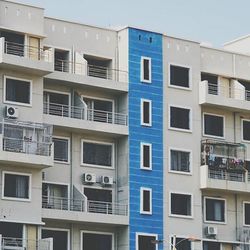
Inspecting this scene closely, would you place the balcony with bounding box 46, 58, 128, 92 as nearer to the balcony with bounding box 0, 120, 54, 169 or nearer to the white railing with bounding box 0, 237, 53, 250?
the balcony with bounding box 0, 120, 54, 169

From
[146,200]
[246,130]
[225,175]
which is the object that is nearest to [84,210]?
[146,200]

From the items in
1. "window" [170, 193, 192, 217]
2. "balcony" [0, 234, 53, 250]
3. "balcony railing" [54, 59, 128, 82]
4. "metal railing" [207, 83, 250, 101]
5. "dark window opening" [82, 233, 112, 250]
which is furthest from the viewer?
"metal railing" [207, 83, 250, 101]

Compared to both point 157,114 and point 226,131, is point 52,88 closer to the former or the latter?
point 157,114

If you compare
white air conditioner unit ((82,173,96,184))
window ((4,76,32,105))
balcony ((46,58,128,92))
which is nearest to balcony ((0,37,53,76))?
window ((4,76,32,105))

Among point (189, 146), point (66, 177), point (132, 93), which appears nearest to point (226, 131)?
point (189, 146)

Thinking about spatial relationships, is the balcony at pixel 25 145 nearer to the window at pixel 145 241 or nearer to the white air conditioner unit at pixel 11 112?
the white air conditioner unit at pixel 11 112

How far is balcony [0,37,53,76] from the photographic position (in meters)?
40.1

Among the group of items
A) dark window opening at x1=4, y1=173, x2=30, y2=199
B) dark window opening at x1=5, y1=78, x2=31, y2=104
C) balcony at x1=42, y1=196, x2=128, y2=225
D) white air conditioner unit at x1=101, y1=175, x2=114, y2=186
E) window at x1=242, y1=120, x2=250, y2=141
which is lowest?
balcony at x1=42, y1=196, x2=128, y2=225

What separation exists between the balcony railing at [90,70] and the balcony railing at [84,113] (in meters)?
1.48

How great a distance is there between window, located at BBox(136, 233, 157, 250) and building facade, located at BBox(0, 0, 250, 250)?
41 millimetres

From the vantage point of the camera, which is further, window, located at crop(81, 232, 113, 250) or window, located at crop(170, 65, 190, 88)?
window, located at crop(170, 65, 190, 88)

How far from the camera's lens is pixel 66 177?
42.3m

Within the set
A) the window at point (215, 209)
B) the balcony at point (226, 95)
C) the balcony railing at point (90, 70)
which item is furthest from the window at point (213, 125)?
the balcony railing at point (90, 70)

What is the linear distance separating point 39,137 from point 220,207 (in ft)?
31.4
